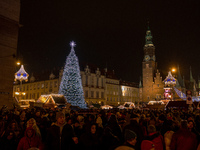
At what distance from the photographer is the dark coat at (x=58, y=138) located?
5008 millimetres

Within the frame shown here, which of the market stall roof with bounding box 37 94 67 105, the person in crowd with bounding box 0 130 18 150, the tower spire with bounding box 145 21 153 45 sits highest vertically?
the tower spire with bounding box 145 21 153 45

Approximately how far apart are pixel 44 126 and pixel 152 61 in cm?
7972

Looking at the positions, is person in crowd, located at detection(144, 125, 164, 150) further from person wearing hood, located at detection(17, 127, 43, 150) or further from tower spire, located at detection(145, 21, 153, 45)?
tower spire, located at detection(145, 21, 153, 45)

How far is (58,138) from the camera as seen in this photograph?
5062mm

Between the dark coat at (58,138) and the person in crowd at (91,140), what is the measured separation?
1.23 feet

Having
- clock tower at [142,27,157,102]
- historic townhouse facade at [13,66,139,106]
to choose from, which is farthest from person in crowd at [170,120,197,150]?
clock tower at [142,27,157,102]

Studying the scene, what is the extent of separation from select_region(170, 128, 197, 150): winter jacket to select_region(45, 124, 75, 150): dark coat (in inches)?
96.6

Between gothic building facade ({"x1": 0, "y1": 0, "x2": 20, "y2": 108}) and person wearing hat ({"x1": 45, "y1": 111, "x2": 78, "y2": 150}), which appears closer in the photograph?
person wearing hat ({"x1": 45, "y1": 111, "x2": 78, "y2": 150})

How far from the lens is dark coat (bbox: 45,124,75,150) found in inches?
197

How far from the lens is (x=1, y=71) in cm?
2255

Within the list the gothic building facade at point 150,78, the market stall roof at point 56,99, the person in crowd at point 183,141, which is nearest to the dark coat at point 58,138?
the person in crowd at point 183,141

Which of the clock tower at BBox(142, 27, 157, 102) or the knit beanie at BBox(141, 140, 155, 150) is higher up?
the clock tower at BBox(142, 27, 157, 102)

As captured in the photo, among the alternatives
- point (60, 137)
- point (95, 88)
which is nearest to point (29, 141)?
point (60, 137)

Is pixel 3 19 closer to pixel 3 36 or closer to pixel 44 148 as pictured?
pixel 3 36
